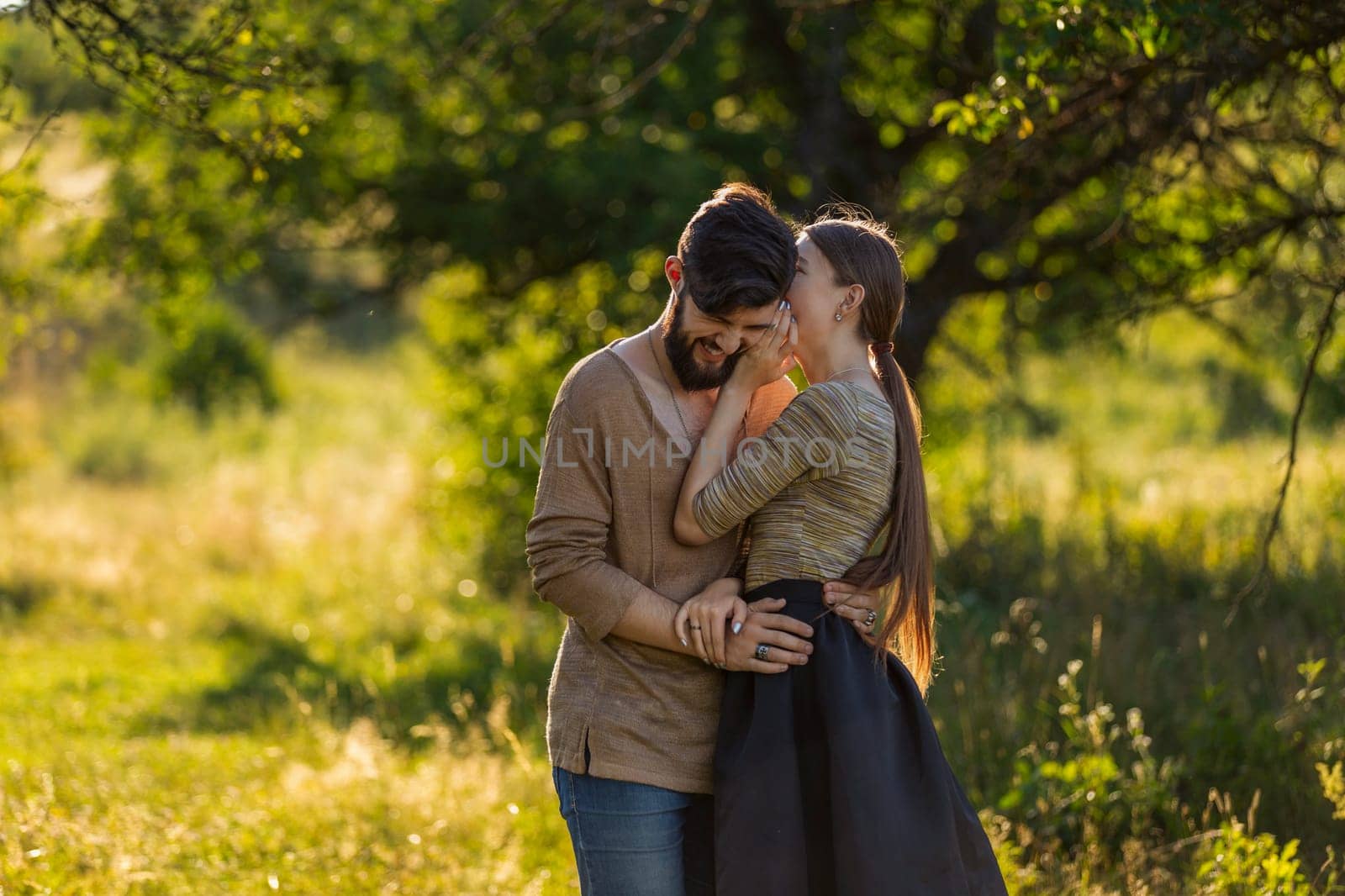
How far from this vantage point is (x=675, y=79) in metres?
8.30

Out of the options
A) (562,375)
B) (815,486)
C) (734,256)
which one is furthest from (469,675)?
(734,256)

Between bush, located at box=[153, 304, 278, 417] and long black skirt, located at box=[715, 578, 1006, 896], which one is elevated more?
bush, located at box=[153, 304, 278, 417]

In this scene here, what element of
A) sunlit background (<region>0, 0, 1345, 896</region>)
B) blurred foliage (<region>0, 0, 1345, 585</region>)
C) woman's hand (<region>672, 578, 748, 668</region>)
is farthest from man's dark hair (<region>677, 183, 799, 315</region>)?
blurred foliage (<region>0, 0, 1345, 585</region>)

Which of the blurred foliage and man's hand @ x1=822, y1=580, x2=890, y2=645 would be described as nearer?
man's hand @ x1=822, y1=580, x2=890, y2=645

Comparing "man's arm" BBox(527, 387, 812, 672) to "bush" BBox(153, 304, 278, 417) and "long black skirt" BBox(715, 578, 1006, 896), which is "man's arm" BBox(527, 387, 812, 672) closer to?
"long black skirt" BBox(715, 578, 1006, 896)

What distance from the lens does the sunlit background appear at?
15.1ft

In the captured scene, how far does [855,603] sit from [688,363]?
619 millimetres

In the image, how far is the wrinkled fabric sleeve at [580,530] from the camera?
2611 mm

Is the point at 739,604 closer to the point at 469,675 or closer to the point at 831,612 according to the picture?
the point at 831,612

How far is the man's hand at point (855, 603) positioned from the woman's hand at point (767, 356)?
1.50 feet

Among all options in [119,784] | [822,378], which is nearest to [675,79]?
[119,784]

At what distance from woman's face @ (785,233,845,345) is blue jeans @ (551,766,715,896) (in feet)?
3.41

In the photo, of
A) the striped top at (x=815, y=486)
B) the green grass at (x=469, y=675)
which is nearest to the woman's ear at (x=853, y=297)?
the striped top at (x=815, y=486)

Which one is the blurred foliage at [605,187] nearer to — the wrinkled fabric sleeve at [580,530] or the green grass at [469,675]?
the green grass at [469,675]
